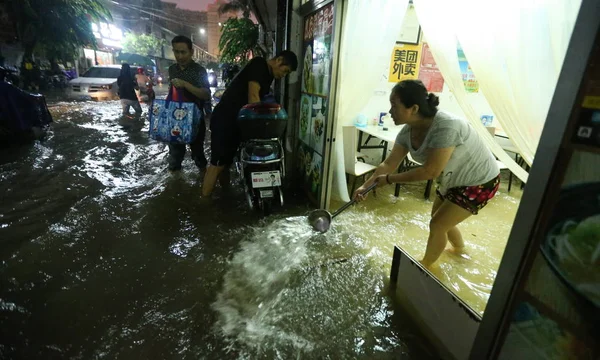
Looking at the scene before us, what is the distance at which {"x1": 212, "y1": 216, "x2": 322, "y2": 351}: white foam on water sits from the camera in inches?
84.1

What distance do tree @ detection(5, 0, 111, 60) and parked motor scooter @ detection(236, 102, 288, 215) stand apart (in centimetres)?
1582

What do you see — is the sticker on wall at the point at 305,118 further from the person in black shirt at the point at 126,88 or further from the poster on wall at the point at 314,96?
the person in black shirt at the point at 126,88

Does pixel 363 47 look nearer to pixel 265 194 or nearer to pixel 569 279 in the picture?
pixel 265 194

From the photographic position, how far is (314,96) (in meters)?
3.95

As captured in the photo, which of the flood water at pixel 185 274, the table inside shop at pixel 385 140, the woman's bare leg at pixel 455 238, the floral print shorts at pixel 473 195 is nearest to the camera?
the flood water at pixel 185 274

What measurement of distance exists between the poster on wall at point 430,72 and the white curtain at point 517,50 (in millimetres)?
3282

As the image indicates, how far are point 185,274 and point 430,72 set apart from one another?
17.0 ft

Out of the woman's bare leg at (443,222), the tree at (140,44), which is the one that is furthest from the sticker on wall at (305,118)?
the tree at (140,44)

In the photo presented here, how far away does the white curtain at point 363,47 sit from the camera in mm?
3217

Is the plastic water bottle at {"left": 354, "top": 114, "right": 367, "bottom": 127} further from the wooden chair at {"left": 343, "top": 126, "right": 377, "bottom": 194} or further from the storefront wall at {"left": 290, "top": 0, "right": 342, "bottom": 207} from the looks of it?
the wooden chair at {"left": 343, "top": 126, "right": 377, "bottom": 194}

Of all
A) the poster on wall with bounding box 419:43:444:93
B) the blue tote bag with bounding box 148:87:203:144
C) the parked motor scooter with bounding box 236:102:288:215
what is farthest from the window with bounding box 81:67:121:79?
the poster on wall with bounding box 419:43:444:93

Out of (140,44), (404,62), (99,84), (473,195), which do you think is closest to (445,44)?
(473,195)

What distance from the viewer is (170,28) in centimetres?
4666

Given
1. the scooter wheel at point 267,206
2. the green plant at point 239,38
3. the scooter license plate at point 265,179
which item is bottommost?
the scooter wheel at point 267,206
